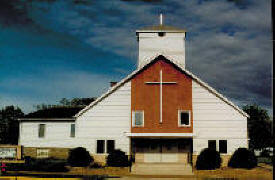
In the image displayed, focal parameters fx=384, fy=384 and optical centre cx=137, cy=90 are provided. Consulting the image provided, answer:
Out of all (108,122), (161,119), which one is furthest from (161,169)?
(108,122)

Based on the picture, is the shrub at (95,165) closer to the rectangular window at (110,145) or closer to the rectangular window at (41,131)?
the rectangular window at (110,145)

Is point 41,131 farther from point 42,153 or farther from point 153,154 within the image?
point 153,154

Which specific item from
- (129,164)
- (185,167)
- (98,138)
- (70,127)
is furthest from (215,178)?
(70,127)

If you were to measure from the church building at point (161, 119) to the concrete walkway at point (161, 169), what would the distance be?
952 millimetres

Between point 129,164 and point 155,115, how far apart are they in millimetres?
5011

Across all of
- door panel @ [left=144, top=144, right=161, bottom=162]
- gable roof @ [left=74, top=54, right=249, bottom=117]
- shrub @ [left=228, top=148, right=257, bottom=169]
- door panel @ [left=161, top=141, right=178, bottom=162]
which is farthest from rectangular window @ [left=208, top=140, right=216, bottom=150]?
door panel @ [left=144, top=144, right=161, bottom=162]

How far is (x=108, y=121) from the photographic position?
35.0 m

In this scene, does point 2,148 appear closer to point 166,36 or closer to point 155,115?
point 155,115

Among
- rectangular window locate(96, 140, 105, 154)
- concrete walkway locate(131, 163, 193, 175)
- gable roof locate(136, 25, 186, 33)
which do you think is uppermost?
gable roof locate(136, 25, 186, 33)

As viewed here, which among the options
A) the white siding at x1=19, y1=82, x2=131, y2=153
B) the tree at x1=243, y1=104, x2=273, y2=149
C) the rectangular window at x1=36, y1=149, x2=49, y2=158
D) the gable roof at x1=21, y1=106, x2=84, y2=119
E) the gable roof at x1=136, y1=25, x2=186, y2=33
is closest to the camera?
the white siding at x1=19, y1=82, x2=131, y2=153

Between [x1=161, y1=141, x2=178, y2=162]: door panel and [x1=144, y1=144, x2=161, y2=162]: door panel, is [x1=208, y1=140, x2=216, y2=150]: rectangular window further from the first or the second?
[x1=144, y1=144, x2=161, y2=162]: door panel

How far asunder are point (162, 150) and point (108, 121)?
5.78 m

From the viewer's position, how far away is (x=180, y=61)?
40.7m

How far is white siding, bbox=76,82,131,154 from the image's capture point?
3484 cm
